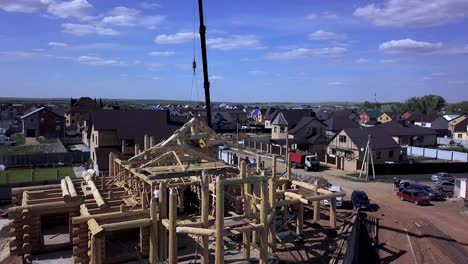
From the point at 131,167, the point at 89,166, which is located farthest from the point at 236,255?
the point at 89,166

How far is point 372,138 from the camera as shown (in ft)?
147

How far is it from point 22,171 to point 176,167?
26.8 metres

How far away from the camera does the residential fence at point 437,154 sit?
47.9 meters

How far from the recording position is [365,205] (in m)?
27.1

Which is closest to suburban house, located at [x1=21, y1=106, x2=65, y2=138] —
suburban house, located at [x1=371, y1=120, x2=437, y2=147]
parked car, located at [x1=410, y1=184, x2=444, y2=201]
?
suburban house, located at [x1=371, y1=120, x2=437, y2=147]

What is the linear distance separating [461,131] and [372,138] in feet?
98.4

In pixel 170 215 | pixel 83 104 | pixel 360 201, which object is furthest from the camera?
pixel 83 104

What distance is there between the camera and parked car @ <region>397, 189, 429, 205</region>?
95.2 ft

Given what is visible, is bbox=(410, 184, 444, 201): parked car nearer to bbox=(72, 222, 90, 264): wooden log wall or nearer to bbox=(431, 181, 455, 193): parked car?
bbox=(431, 181, 455, 193): parked car

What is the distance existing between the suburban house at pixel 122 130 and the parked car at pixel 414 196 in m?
20.6

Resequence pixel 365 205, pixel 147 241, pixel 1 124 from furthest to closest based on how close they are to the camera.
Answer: pixel 1 124
pixel 365 205
pixel 147 241

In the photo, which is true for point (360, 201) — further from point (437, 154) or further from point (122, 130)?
point (437, 154)

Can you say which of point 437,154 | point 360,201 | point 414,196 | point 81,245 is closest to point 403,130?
point 437,154

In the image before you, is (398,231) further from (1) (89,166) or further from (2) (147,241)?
(1) (89,166)
